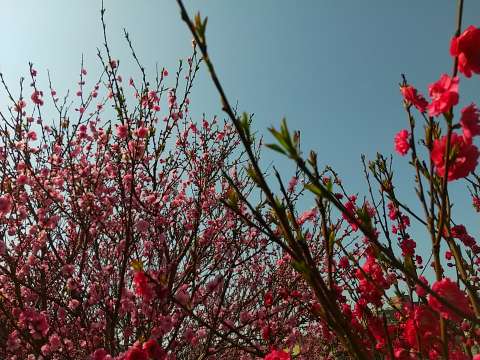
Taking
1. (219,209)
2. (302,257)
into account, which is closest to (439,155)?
(302,257)

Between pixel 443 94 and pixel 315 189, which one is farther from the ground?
pixel 443 94

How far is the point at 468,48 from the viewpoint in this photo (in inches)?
50.0

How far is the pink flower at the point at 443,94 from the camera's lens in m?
1.27

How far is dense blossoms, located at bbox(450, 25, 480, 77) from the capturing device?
1270mm

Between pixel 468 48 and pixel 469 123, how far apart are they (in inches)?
10.5

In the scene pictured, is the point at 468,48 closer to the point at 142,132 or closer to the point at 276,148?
the point at 276,148

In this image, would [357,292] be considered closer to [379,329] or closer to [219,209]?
[379,329]

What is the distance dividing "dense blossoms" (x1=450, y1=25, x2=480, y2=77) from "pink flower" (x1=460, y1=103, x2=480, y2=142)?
151 mm

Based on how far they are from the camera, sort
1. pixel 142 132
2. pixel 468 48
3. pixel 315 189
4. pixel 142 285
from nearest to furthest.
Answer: pixel 315 189 < pixel 468 48 < pixel 142 285 < pixel 142 132

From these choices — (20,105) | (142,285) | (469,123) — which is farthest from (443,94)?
(20,105)

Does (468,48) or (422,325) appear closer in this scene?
(468,48)

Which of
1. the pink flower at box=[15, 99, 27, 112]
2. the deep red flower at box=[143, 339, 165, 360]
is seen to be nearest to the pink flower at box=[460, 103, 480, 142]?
the deep red flower at box=[143, 339, 165, 360]

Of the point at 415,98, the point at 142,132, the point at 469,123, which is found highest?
the point at 142,132

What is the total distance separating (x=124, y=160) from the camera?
14.5 ft
